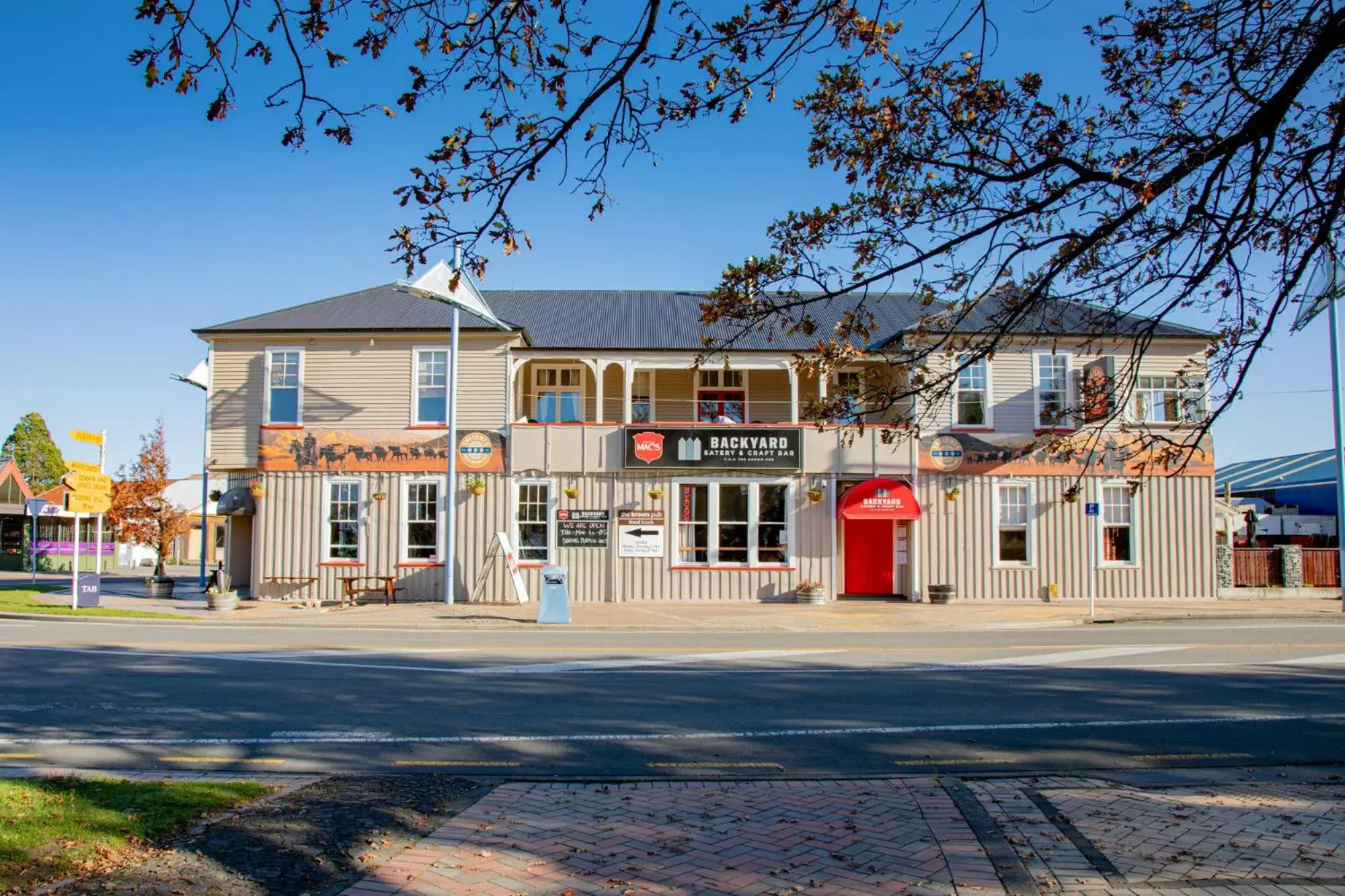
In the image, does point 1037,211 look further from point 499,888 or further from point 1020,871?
point 499,888

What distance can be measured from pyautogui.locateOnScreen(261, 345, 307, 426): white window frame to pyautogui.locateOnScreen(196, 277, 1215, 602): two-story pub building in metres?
0.05

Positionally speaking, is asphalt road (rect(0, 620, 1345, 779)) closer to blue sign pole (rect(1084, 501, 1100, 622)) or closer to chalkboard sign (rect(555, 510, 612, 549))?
blue sign pole (rect(1084, 501, 1100, 622))

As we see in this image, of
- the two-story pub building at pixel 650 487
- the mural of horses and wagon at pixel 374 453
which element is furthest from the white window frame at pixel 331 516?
the mural of horses and wagon at pixel 374 453

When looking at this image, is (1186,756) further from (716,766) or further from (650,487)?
(650,487)

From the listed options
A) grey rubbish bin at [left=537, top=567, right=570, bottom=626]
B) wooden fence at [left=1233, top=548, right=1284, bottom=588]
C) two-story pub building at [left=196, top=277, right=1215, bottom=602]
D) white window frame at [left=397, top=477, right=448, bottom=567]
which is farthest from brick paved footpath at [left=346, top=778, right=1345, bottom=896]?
wooden fence at [left=1233, top=548, right=1284, bottom=588]

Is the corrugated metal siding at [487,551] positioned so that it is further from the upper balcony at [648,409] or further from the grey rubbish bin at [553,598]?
the grey rubbish bin at [553,598]

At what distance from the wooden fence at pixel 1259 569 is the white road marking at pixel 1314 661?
46.4 ft

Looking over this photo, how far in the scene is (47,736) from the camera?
8.60 m

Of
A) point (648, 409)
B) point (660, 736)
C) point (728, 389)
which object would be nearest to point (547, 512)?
point (648, 409)

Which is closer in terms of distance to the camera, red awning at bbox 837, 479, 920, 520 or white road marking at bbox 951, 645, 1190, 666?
white road marking at bbox 951, 645, 1190, 666

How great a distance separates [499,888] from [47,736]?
5.93 m

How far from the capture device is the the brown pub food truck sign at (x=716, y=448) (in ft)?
82.1

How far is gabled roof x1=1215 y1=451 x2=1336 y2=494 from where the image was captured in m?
44.3

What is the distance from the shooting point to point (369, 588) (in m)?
25.0
